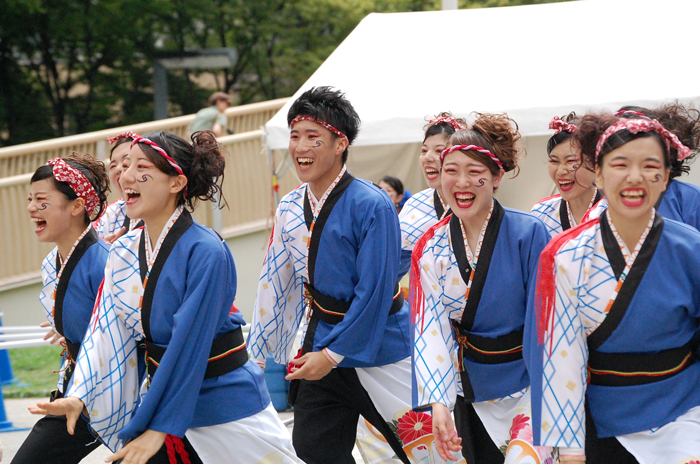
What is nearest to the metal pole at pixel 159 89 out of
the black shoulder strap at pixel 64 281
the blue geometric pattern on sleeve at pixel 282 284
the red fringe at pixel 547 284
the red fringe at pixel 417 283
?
the blue geometric pattern on sleeve at pixel 282 284

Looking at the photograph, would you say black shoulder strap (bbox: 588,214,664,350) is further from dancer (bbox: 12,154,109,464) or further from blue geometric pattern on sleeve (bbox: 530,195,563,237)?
dancer (bbox: 12,154,109,464)

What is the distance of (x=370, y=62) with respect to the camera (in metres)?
6.57

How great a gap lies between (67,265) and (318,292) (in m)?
1.04

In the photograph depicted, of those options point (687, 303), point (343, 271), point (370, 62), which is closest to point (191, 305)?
point (343, 271)

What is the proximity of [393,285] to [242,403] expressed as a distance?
835mm

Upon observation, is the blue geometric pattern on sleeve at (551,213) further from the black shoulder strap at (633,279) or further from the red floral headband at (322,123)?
the black shoulder strap at (633,279)

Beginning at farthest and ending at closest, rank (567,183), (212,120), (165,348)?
(212,120) < (567,183) < (165,348)

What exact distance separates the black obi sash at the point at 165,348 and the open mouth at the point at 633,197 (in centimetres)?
143

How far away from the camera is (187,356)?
2625 mm

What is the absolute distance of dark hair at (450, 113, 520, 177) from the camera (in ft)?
9.52

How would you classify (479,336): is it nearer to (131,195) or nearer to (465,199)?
(465,199)

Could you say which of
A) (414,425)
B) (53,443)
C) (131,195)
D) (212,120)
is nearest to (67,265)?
(131,195)

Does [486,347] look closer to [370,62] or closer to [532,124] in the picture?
[532,124]

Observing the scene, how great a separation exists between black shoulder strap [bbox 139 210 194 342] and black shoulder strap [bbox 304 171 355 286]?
2.24 feet
